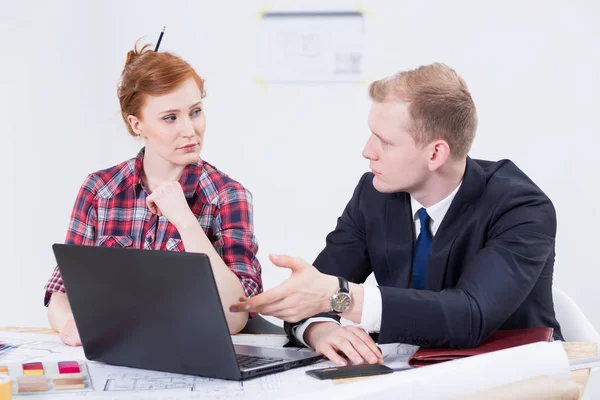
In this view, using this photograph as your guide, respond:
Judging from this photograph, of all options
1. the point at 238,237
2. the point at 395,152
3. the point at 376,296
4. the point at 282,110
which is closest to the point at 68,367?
the point at 376,296

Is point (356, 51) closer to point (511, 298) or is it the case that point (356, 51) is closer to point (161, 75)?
point (161, 75)

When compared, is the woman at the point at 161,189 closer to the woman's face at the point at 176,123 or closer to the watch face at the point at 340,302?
the woman's face at the point at 176,123

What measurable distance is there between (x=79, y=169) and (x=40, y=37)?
630 millimetres

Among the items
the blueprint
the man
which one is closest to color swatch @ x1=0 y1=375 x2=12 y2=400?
the blueprint

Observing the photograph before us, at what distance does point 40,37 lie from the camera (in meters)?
3.27

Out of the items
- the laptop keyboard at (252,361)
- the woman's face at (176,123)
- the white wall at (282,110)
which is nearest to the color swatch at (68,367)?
the laptop keyboard at (252,361)

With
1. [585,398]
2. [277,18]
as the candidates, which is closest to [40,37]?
[277,18]

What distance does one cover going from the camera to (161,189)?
1.89 meters

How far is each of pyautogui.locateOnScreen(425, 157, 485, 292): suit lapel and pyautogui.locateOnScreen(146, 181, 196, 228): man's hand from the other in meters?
0.59

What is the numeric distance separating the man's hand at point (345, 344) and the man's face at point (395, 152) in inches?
16.2

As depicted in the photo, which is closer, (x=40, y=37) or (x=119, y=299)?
(x=119, y=299)

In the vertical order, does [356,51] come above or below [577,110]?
above

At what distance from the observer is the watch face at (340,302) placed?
4.68 ft

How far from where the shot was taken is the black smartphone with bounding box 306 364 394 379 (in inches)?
51.2
